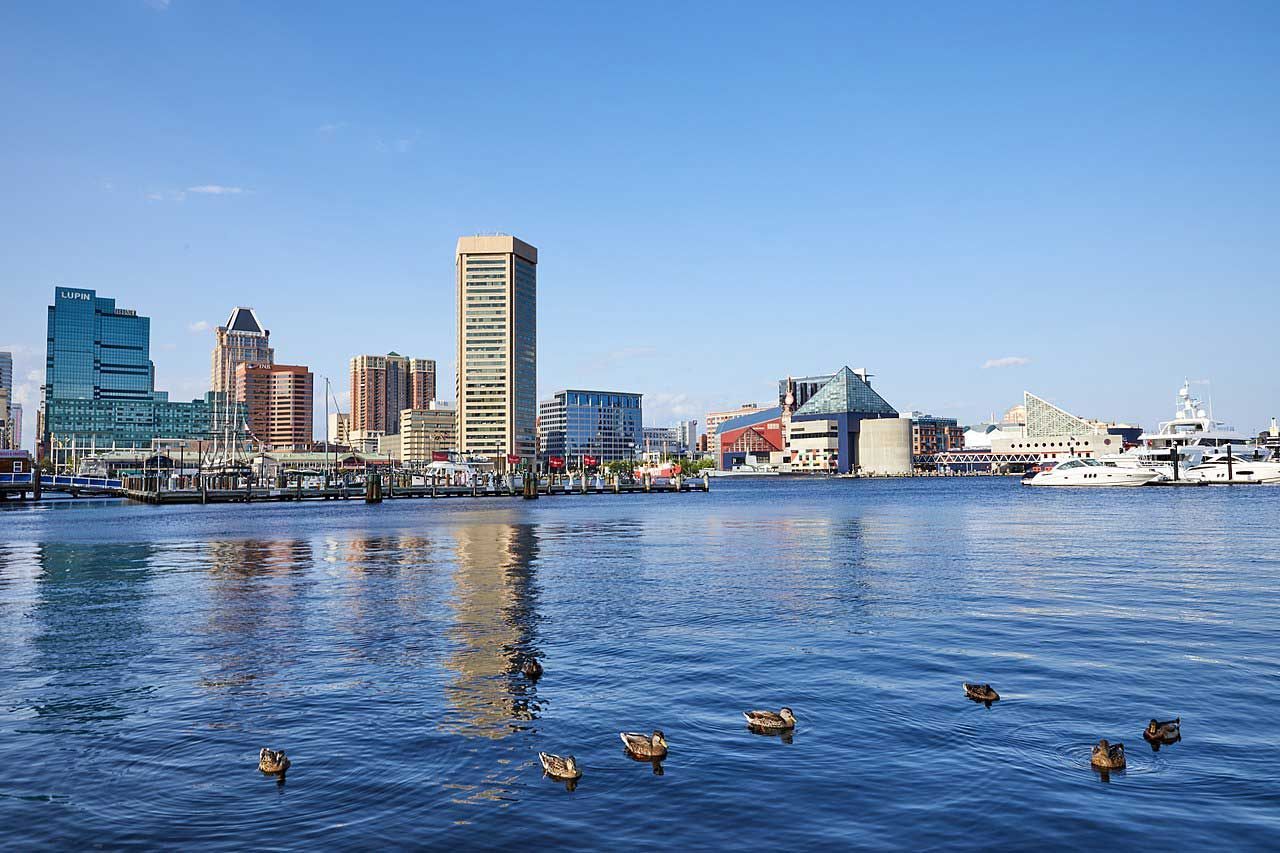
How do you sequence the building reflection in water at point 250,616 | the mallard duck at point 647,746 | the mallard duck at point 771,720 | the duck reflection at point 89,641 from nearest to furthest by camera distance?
the mallard duck at point 647,746, the mallard duck at point 771,720, the duck reflection at point 89,641, the building reflection in water at point 250,616

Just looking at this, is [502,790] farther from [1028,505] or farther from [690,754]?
[1028,505]

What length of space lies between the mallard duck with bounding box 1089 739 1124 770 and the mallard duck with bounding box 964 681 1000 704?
4.01 m

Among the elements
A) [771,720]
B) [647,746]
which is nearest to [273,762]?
[647,746]

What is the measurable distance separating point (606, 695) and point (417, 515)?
96.4 m

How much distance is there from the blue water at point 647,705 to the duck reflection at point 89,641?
170 mm

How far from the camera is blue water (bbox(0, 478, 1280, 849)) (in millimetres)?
14023

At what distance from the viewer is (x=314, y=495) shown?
17012 cm

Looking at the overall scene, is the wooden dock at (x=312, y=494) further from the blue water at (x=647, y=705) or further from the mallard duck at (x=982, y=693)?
the mallard duck at (x=982, y=693)

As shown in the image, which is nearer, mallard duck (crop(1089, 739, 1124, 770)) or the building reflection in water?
mallard duck (crop(1089, 739, 1124, 770))

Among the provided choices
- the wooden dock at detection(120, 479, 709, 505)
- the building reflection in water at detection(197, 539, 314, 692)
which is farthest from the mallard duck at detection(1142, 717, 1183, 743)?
the wooden dock at detection(120, 479, 709, 505)

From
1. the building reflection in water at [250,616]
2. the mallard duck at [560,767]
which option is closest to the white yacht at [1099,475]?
the building reflection in water at [250,616]

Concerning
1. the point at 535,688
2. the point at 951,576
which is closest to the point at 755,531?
the point at 951,576

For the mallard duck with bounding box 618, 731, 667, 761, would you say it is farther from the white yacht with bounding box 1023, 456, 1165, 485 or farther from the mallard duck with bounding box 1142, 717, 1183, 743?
the white yacht with bounding box 1023, 456, 1165, 485

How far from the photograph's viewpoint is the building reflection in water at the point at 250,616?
2428 centimetres
